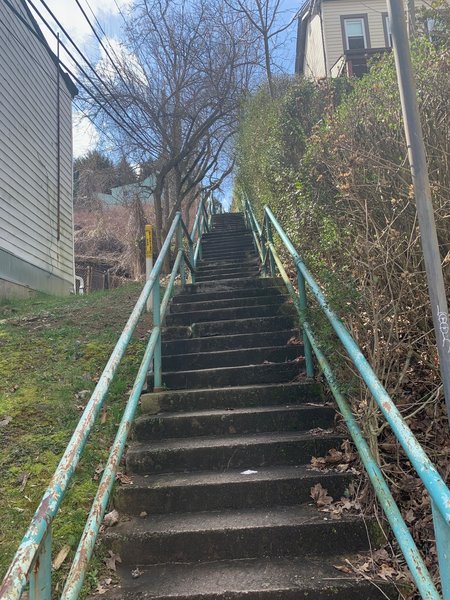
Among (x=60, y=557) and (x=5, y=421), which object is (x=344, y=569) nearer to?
(x=60, y=557)

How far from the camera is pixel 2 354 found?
183 inches

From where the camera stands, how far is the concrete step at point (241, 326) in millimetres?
4742

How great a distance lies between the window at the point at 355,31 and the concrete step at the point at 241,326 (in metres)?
13.9

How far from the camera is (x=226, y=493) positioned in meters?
2.81

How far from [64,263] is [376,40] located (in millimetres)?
12197

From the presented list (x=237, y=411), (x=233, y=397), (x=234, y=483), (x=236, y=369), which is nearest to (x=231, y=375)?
(x=236, y=369)

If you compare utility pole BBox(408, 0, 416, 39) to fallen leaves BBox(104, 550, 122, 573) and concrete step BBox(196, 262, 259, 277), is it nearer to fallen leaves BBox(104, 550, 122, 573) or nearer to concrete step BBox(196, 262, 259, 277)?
concrete step BBox(196, 262, 259, 277)

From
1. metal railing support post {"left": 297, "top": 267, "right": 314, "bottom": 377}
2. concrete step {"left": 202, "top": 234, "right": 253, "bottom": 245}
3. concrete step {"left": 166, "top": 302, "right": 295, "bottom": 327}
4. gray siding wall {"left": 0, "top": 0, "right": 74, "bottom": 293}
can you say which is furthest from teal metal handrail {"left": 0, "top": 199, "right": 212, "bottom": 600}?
concrete step {"left": 202, "top": 234, "right": 253, "bottom": 245}

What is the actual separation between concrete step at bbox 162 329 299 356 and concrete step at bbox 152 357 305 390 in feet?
1.69

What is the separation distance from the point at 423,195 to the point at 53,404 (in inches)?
119

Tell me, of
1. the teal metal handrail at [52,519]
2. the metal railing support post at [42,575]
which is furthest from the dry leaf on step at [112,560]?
the metal railing support post at [42,575]

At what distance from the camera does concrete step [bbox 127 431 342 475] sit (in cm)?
308

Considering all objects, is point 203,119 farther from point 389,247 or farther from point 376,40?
point 389,247

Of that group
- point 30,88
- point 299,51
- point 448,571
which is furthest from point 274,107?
point 299,51
